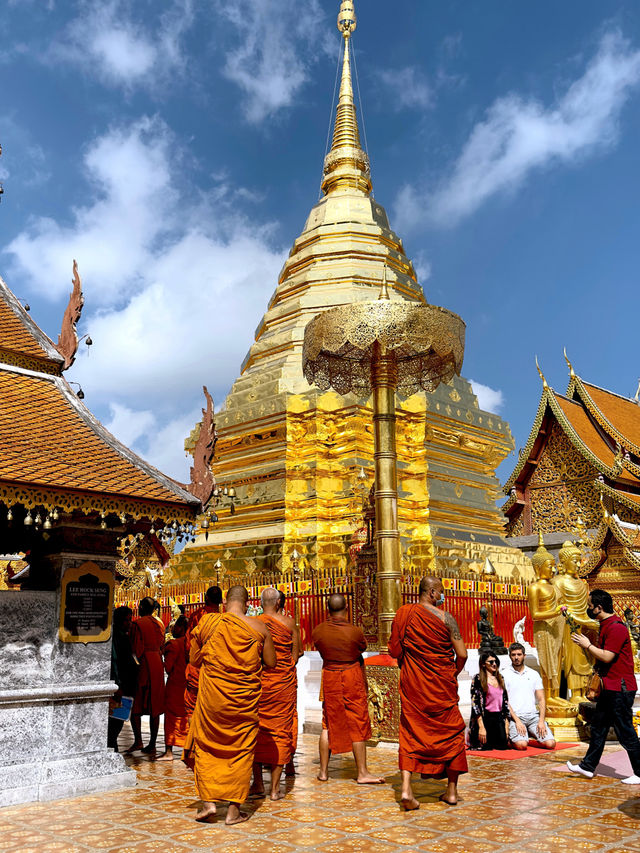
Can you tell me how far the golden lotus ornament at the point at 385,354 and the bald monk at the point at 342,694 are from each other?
202cm

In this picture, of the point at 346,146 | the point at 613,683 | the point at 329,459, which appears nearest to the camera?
the point at 613,683

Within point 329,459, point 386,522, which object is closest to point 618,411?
point 329,459

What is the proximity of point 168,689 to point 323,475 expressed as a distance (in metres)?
6.22

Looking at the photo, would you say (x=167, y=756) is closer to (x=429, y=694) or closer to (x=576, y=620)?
(x=429, y=694)

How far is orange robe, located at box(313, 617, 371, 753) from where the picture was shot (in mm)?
6219

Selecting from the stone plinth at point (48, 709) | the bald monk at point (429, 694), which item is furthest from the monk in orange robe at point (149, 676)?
the bald monk at point (429, 694)

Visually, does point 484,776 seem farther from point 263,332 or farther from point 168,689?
point 263,332

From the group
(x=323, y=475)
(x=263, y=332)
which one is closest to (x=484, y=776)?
(x=323, y=475)

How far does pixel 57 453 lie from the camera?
611cm

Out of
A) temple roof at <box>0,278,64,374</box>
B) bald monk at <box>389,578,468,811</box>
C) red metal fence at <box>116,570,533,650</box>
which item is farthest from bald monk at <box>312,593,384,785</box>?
temple roof at <box>0,278,64,374</box>

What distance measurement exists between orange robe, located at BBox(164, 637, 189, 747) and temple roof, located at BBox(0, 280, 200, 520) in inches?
77.2

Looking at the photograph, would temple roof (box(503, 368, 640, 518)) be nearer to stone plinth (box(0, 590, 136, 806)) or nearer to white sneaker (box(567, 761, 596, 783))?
white sneaker (box(567, 761, 596, 783))

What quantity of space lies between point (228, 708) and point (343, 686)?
1.38 metres

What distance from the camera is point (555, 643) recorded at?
28.4 feet
